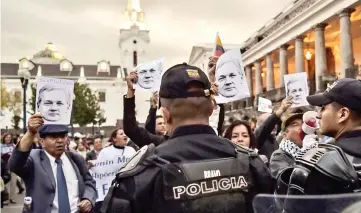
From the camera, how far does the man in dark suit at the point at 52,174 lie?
16.8 ft

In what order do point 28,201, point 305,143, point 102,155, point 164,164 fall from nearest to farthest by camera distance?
1. point 164,164
2. point 28,201
3. point 305,143
4. point 102,155

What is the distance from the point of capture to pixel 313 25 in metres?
33.1

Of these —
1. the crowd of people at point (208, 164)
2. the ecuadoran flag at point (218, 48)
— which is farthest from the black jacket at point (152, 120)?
the crowd of people at point (208, 164)

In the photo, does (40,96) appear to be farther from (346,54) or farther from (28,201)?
(346,54)

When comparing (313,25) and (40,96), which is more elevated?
(313,25)

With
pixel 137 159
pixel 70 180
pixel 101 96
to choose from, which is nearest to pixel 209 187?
pixel 137 159

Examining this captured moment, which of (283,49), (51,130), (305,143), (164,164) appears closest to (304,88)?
(305,143)

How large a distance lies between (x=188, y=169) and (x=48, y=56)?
163 meters

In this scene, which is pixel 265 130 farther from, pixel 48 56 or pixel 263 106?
pixel 48 56

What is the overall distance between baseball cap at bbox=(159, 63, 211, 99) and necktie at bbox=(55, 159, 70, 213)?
2.92 m

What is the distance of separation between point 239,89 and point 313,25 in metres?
28.3

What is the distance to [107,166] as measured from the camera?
816 centimetres

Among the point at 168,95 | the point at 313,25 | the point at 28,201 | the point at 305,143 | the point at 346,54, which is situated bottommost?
the point at 28,201

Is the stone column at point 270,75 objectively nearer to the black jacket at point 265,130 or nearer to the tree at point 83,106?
the black jacket at point 265,130
